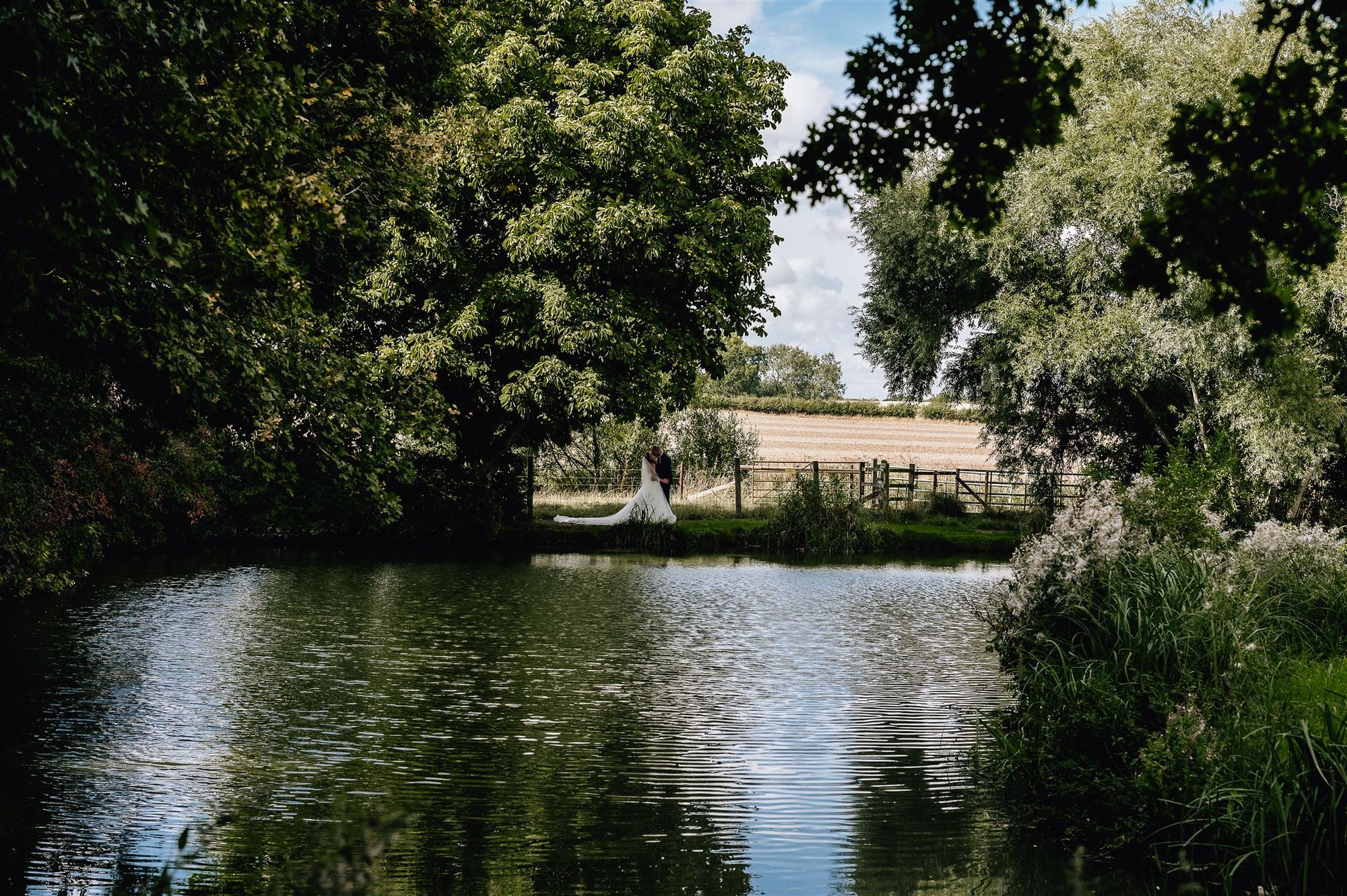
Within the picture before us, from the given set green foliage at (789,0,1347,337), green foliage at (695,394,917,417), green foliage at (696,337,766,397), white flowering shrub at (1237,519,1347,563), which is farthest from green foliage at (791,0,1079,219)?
green foliage at (696,337,766,397)

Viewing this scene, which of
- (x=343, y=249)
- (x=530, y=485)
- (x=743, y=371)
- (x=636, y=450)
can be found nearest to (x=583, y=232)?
(x=530, y=485)

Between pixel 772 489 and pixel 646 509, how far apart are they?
688 cm

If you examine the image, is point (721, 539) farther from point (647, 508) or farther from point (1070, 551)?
point (1070, 551)

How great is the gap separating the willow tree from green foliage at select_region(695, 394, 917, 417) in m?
41.1

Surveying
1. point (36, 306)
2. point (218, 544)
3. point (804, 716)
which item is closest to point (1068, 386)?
point (218, 544)

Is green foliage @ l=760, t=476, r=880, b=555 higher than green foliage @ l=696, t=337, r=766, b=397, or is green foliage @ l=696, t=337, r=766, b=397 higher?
green foliage @ l=696, t=337, r=766, b=397

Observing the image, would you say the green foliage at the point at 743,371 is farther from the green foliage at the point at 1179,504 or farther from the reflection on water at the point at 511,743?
the green foliage at the point at 1179,504

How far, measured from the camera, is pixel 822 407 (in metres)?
71.6

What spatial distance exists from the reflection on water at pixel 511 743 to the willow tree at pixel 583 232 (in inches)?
Answer: 364

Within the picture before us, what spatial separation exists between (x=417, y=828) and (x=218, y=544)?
846 inches

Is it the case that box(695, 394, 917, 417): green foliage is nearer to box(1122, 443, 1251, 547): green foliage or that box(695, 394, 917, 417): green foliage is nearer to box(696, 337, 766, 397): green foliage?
box(696, 337, 766, 397): green foliage

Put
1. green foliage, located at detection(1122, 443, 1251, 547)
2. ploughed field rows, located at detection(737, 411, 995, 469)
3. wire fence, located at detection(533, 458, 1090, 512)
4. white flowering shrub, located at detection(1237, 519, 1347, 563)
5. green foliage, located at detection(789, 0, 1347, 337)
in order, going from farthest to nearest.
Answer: ploughed field rows, located at detection(737, 411, 995, 469), wire fence, located at detection(533, 458, 1090, 512), white flowering shrub, located at detection(1237, 519, 1347, 563), green foliage, located at detection(1122, 443, 1251, 547), green foliage, located at detection(789, 0, 1347, 337)

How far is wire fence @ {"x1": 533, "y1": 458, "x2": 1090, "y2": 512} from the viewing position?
33.4 m

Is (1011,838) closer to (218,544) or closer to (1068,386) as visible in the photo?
(218,544)
